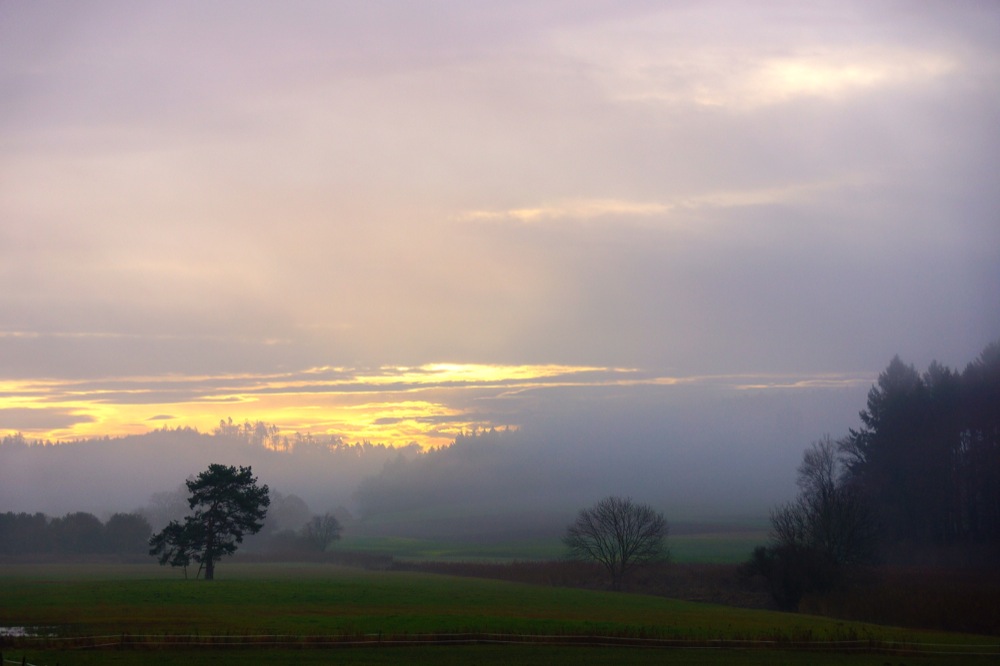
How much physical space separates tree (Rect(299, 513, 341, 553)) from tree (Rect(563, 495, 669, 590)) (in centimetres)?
6610

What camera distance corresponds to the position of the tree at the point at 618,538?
88.0m

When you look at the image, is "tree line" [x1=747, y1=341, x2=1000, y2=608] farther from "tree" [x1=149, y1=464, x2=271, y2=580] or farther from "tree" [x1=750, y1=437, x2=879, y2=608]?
"tree" [x1=149, y1=464, x2=271, y2=580]

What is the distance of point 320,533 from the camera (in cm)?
14725

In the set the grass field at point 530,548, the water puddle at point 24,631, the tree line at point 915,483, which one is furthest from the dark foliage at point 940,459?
the water puddle at point 24,631

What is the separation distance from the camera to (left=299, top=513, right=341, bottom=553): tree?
14488cm

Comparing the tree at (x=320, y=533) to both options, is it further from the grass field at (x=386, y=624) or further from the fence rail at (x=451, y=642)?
the fence rail at (x=451, y=642)

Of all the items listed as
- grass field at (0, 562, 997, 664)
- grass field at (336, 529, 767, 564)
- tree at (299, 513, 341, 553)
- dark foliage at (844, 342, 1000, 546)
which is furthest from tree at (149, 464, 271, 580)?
dark foliage at (844, 342, 1000, 546)

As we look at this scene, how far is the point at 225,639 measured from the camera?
39.5 meters

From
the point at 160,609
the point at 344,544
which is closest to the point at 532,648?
the point at 160,609

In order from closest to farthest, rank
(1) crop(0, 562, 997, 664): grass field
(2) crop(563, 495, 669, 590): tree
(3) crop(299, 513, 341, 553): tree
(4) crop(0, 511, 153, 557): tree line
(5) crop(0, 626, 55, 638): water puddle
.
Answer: (1) crop(0, 562, 997, 664): grass field < (5) crop(0, 626, 55, 638): water puddle < (2) crop(563, 495, 669, 590): tree < (4) crop(0, 511, 153, 557): tree line < (3) crop(299, 513, 341, 553): tree

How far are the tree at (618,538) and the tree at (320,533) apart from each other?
217ft

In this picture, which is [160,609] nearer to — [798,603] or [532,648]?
[532,648]

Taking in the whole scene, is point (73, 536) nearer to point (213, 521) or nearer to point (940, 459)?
point (213, 521)

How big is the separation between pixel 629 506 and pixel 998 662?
54.8 m
